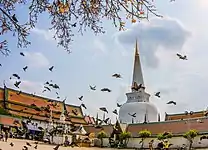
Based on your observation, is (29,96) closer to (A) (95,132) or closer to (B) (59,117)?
(B) (59,117)

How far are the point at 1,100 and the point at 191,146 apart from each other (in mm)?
18094

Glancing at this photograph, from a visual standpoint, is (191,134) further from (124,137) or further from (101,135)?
(101,135)

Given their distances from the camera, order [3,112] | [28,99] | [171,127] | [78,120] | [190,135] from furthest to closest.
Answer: [78,120], [28,99], [171,127], [3,112], [190,135]

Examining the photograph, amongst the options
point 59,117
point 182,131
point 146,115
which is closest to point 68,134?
point 59,117

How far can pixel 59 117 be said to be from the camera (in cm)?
4284

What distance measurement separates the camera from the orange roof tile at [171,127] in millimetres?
37350

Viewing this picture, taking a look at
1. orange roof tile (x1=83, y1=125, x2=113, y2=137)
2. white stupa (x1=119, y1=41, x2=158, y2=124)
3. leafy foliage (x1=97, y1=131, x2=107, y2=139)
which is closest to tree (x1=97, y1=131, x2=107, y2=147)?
leafy foliage (x1=97, y1=131, x2=107, y2=139)

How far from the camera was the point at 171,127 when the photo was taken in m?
39.9

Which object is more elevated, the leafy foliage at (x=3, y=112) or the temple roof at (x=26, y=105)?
the temple roof at (x=26, y=105)

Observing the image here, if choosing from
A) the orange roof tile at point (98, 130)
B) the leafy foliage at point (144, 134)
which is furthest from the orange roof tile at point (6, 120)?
the leafy foliage at point (144, 134)

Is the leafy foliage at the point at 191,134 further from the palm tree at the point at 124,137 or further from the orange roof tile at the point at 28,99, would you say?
the orange roof tile at the point at 28,99

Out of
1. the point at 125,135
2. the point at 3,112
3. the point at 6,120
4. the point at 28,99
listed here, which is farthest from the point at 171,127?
the point at 3,112

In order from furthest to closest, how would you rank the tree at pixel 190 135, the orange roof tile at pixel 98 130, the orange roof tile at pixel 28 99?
the orange roof tile at pixel 98 130 → the orange roof tile at pixel 28 99 → the tree at pixel 190 135

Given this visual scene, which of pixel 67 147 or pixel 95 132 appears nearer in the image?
pixel 67 147
